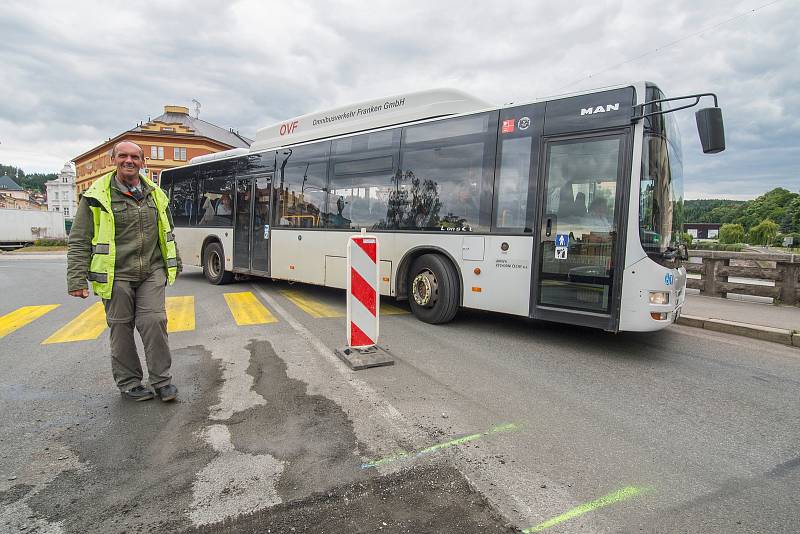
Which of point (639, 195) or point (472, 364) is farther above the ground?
point (639, 195)

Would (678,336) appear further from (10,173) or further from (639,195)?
(10,173)

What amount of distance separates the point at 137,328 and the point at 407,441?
7.94 feet

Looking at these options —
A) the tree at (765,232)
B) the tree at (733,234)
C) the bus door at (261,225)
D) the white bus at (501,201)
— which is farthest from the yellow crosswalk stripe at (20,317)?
the tree at (765,232)

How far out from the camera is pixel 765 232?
3553 inches

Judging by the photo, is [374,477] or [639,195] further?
[639,195]

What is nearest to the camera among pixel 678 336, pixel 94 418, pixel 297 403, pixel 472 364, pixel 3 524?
pixel 3 524

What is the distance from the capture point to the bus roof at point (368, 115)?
22.6ft

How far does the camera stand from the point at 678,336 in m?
6.54

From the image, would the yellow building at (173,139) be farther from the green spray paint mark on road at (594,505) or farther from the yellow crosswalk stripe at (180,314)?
the green spray paint mark on road at (594,505)

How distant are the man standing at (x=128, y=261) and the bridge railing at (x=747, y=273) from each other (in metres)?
8.95

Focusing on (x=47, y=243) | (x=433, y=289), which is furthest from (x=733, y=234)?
(x=47, y=243)

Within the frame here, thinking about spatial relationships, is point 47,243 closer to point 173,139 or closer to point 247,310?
point 173,139

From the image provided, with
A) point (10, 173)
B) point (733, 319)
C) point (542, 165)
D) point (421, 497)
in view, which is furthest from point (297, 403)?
point (10, 173)

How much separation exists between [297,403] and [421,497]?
1.63 metres
